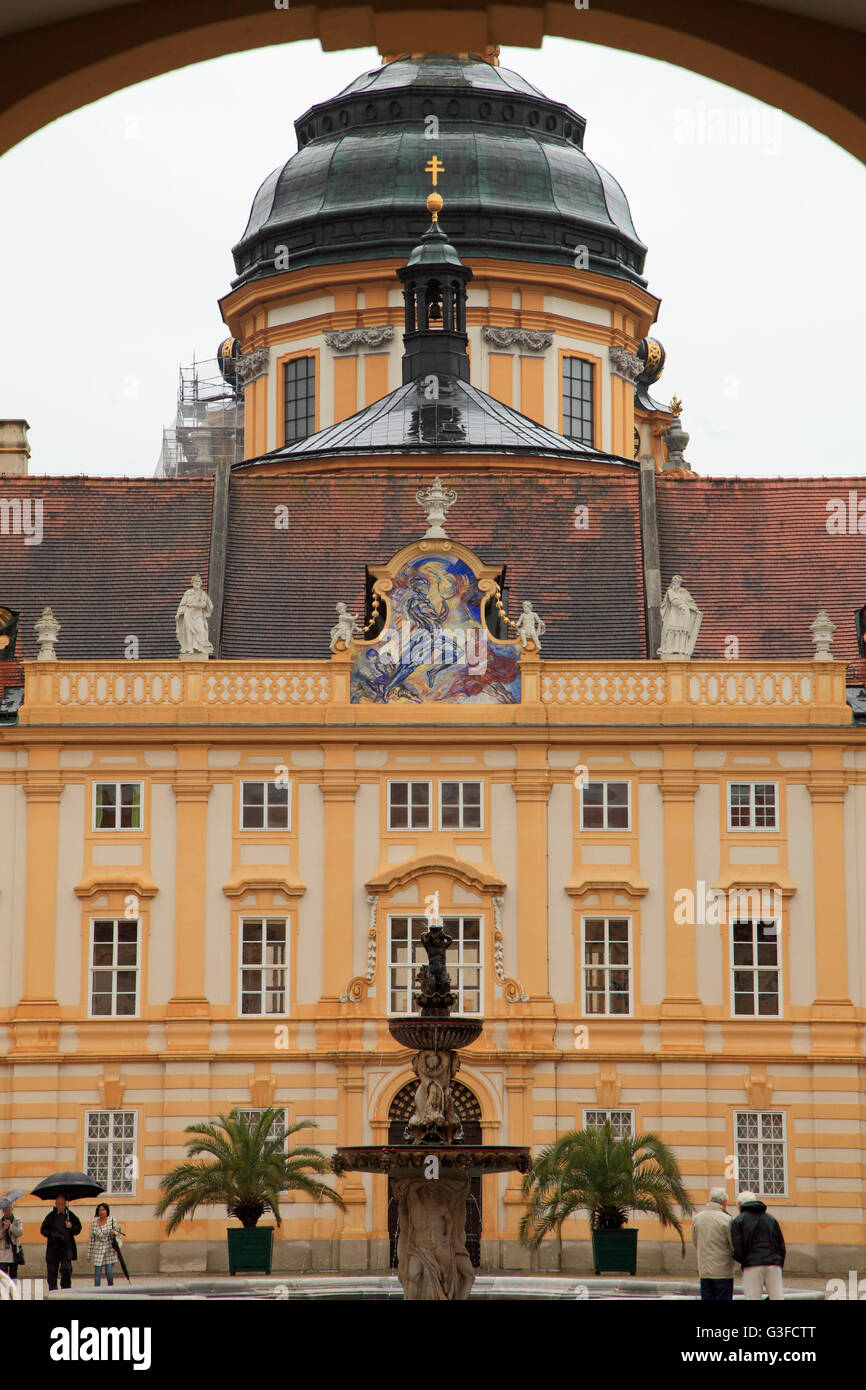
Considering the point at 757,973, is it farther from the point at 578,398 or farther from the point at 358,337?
the point at 358,337

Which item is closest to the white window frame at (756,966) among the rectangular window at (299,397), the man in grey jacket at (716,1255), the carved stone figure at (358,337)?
the man in grey jacket at (716,1255)

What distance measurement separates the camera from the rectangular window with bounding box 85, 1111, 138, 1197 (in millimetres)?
37000

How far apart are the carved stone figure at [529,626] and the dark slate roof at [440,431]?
27.7 feet

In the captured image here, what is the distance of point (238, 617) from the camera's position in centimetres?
4119

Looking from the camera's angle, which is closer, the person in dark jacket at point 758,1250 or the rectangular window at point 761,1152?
the person in dark jacket at point 758,1250

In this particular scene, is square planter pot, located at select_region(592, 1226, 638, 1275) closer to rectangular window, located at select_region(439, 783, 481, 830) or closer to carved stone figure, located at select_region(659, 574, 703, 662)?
rectangular window, located at select_region(439, 783, 481, 830)

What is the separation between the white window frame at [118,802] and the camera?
38625 millimetres

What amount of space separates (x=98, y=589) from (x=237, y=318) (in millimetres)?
16544

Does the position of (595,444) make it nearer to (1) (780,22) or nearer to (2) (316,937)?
(2) (316,937)

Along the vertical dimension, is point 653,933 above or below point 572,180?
below

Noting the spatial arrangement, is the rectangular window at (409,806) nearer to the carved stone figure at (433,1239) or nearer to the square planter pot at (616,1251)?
the square planter pot at (616,1251)

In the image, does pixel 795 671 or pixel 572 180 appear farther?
pixel 572 180
